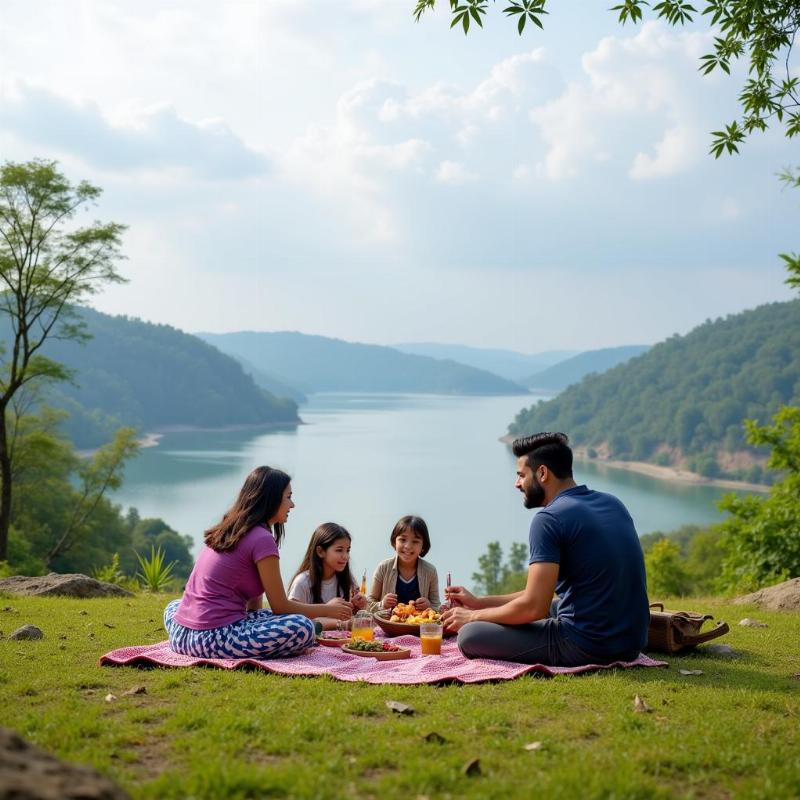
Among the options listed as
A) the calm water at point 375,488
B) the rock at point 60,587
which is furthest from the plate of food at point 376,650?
the calm water at point 375,488

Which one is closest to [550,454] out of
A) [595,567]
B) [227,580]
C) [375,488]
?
[595,567]

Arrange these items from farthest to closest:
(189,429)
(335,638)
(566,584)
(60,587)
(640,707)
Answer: (189,429) < (60,587) < (335,638) < (566,584) < (640,707)

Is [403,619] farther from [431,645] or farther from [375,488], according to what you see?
[375,488]

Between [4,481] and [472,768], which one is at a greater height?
[472,768]

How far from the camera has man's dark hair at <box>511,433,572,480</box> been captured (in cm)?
549

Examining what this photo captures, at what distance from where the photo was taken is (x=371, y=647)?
5762 mm

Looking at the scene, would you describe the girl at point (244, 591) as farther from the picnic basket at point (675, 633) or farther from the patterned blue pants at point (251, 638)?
the picnic basket at point (675, 633)

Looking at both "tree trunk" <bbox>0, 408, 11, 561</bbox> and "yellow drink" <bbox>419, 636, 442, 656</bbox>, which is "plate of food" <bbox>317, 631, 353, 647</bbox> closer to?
"yellow drink" <bbox>419, 636, 442, 656</bbox>

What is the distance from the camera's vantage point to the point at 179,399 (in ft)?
427

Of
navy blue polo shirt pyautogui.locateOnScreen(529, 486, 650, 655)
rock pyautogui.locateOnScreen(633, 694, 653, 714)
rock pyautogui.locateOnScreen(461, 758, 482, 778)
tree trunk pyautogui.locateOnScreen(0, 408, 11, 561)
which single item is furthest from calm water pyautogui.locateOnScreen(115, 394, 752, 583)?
rock pyautogui.locateOnScreen(461, 758, 482, 778)

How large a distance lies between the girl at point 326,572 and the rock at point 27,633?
1.94 m

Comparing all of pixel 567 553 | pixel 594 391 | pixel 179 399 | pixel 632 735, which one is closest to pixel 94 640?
pixel 567 553

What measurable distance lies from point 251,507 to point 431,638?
59.3 inches

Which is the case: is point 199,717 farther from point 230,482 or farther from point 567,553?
point 230,482
